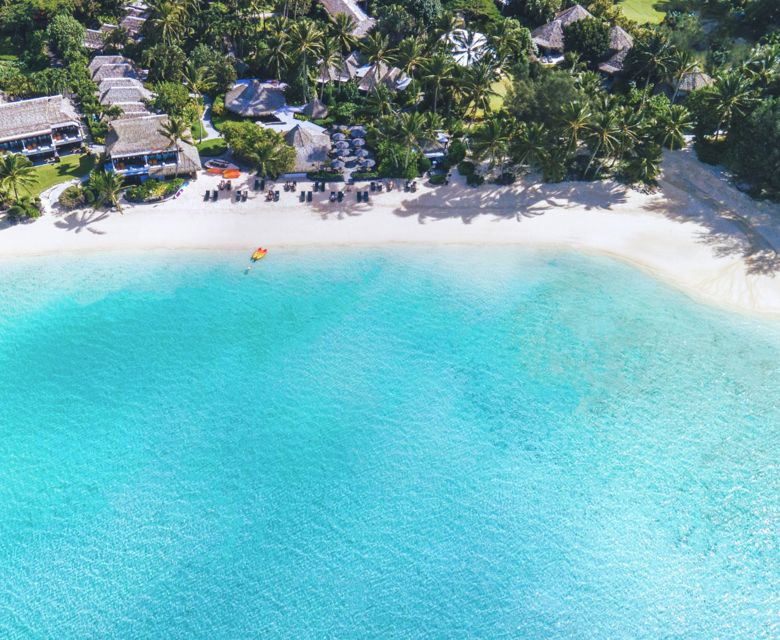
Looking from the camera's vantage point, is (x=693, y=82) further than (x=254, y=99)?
Yes

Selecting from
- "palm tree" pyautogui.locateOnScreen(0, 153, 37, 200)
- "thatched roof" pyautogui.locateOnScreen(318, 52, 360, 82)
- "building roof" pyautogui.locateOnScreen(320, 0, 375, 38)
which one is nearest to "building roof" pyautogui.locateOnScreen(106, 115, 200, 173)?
"palm tree" pyautogui.locateOnScreen(0, 153, 37, 200)

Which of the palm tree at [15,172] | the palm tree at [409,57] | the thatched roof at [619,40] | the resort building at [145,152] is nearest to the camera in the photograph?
the palm tree at [15,172]

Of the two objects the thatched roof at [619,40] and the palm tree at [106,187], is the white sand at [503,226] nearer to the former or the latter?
the palm tree at [106,187]

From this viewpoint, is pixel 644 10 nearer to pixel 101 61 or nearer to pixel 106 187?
pixel 101 61

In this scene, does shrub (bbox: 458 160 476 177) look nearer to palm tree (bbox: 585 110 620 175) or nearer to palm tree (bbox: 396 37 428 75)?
palm tree (bbox: 585 110 620 175)

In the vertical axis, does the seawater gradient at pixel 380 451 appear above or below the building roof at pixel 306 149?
below

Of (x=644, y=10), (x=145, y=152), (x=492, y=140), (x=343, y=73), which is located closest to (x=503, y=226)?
(x=492, y=140)

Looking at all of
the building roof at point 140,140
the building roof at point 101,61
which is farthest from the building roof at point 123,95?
the building roof at point 140,140
